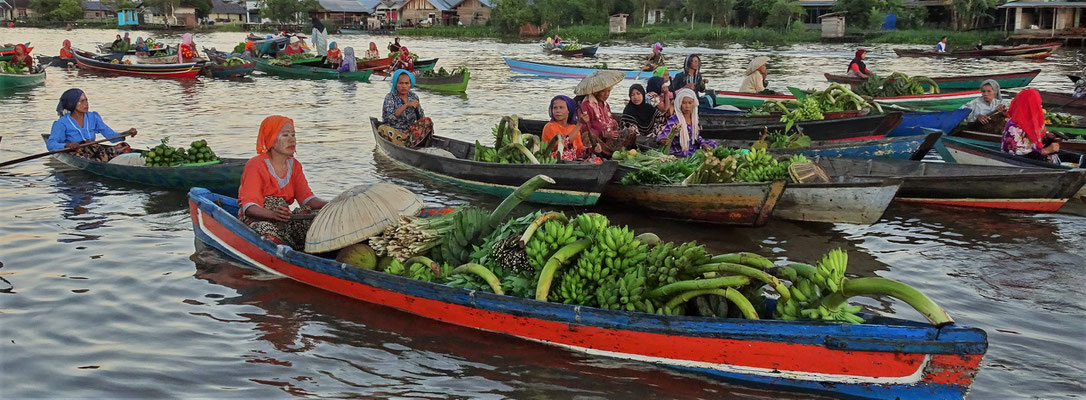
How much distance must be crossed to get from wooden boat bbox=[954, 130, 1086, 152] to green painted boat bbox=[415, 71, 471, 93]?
1370cm

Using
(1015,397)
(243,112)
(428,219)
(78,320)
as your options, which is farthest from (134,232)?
(243,112)

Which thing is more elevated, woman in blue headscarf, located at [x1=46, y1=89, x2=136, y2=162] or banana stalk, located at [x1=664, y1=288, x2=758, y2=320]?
woman in blue headscarf, located at [x1=46, y1=89, x2=136, y2=162]

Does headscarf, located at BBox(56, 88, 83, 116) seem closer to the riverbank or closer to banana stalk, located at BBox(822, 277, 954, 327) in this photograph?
banana stalk, located at BBox(822, 277, 954, 327)

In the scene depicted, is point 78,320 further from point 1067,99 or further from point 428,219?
point 1067,99

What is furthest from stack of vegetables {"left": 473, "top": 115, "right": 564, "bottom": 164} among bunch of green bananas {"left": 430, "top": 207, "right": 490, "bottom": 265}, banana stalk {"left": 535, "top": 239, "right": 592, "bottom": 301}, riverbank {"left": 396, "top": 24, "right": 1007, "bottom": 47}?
riverbank {"left": 396, "top": 24, "right": 1007, "bottom": 47}

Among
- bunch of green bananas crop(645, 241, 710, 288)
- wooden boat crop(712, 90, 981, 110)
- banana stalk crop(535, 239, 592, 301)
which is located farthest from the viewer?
wooden boat crop(712, 90, 981, 110)

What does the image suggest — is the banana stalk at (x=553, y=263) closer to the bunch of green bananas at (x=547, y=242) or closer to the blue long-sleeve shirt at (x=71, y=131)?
the bunch of green bananas at (x=547, y=242)

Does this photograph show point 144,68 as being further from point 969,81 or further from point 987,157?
point 987,157

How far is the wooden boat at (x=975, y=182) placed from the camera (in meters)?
8.57

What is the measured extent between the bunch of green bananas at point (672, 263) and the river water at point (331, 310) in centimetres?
55

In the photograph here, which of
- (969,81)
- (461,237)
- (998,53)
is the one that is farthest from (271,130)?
(998,53)

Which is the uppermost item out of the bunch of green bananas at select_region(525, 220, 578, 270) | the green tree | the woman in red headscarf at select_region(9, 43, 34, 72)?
the green tree

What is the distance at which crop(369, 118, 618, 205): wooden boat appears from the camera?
28.4ft

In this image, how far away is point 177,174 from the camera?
9.67 m
